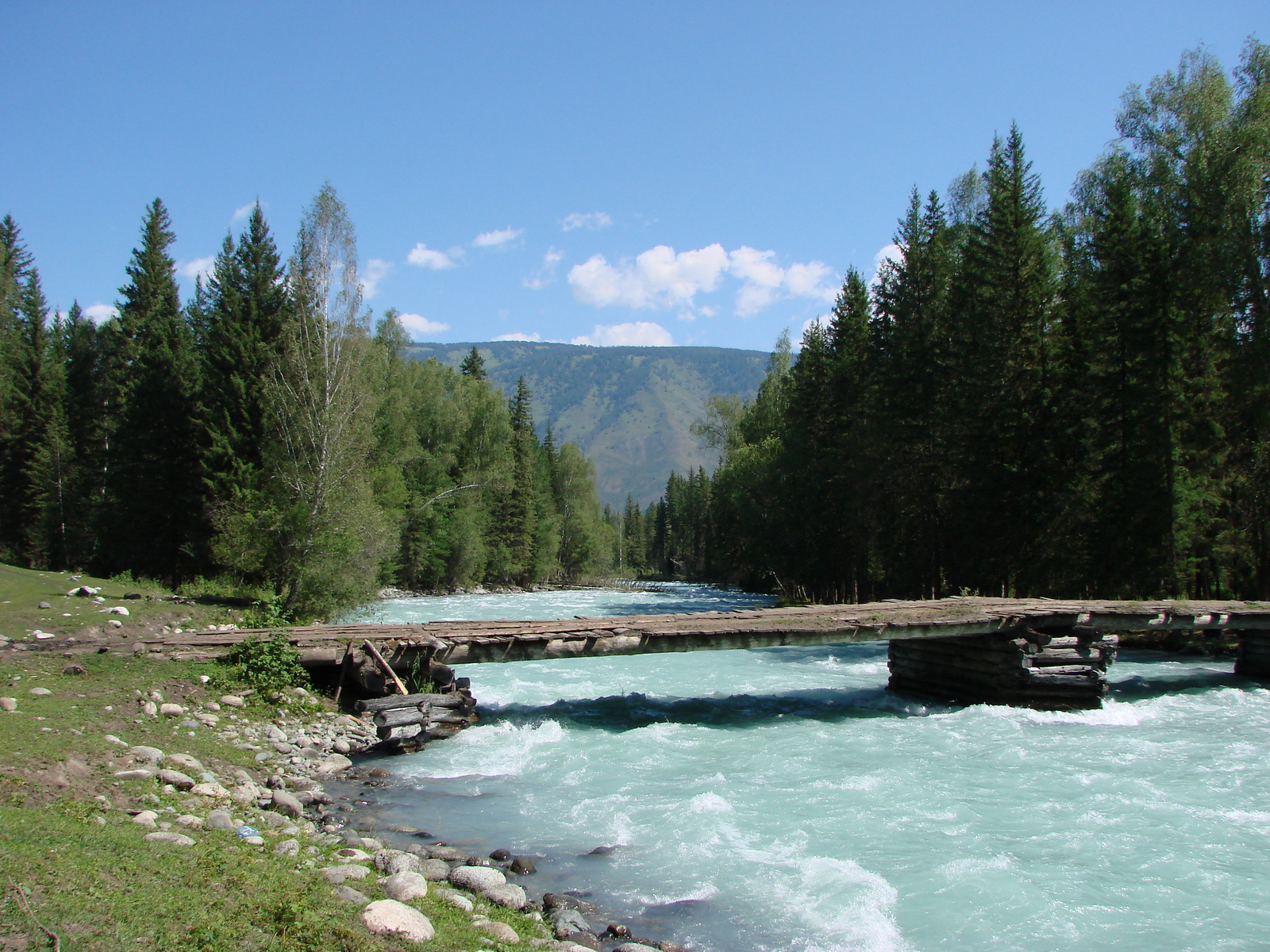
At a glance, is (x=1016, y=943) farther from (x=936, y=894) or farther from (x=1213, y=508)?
(x=1213, y=508)

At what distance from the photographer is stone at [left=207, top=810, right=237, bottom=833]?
618cm

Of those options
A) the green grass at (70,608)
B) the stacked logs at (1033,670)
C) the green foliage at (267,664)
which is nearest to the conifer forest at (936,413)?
the green grass at (70,608)

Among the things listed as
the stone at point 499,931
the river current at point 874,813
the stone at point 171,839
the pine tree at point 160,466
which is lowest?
the river current at point 874,813

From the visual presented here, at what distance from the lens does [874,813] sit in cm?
880

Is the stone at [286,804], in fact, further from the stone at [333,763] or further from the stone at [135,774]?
the stone at [333,763]

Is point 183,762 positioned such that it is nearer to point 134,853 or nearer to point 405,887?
point 134,853

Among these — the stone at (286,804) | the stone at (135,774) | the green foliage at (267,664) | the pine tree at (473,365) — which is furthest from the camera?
the pine tree at (473,365)

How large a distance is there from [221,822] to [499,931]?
2830 mm

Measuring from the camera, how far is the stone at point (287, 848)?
5801mm

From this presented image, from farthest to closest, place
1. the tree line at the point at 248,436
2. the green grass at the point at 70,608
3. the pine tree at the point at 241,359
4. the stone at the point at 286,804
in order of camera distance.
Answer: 1. the pine tree at the point at 241,359
2. the tree line at the point at 248,436
3. the green grass at the point at 70,608
4. the stone at the point at 286,804

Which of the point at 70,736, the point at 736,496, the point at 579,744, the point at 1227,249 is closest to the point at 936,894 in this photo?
the point at 579,744

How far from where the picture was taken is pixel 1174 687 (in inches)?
655

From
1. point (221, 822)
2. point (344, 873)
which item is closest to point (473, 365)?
point (221, 822)

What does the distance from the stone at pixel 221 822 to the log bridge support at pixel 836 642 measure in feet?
14.9
